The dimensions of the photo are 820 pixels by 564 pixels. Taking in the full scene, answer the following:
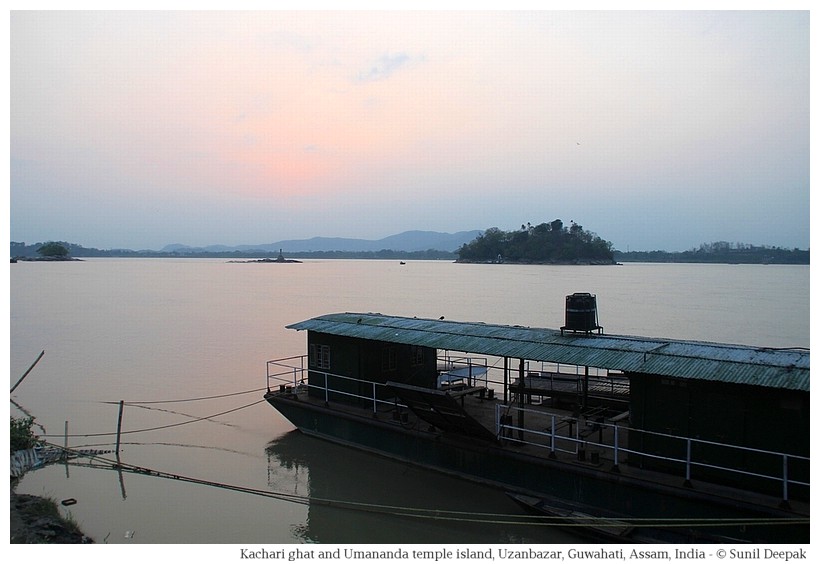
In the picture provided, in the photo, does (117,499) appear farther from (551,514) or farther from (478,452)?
(551,514)

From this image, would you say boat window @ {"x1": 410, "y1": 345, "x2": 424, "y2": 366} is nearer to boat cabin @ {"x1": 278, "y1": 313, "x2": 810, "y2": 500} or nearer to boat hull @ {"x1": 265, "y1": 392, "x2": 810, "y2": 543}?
boat cabin @ {"x1": 278, "y1": 313, "x2": 810, "y2": 500}

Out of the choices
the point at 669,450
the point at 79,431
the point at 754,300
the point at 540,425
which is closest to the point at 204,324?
the point at 79,431

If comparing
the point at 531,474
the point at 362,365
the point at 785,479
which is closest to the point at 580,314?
the point at 531,474

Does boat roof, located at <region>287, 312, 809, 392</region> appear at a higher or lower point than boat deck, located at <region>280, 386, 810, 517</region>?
higher

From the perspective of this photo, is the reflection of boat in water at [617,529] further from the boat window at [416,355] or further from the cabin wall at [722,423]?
the boat window at [416,355]

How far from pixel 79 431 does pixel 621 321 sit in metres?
43.3

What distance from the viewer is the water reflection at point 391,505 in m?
11.9

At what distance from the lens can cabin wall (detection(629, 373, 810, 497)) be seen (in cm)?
980

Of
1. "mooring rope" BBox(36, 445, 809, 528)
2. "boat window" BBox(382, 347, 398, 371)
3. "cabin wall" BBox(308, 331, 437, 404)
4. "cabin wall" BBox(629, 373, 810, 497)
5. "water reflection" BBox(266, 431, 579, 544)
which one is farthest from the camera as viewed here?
"boat window" BBox(382, 347, 398, 371)

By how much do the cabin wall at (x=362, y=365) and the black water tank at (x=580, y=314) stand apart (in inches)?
177

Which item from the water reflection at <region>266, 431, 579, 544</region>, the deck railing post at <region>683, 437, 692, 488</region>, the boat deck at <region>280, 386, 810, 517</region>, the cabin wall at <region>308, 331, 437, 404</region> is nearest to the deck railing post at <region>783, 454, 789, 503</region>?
the boat deck at <region>280, 386, 810, 517</region>

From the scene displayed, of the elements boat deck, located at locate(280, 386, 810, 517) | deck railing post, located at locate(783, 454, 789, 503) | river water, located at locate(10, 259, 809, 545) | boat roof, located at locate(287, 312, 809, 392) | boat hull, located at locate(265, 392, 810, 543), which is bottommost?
river water, located at locate(10, 259, 809, 545)

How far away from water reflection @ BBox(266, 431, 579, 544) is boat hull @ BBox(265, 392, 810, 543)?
375 mm

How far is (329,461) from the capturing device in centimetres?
1582
